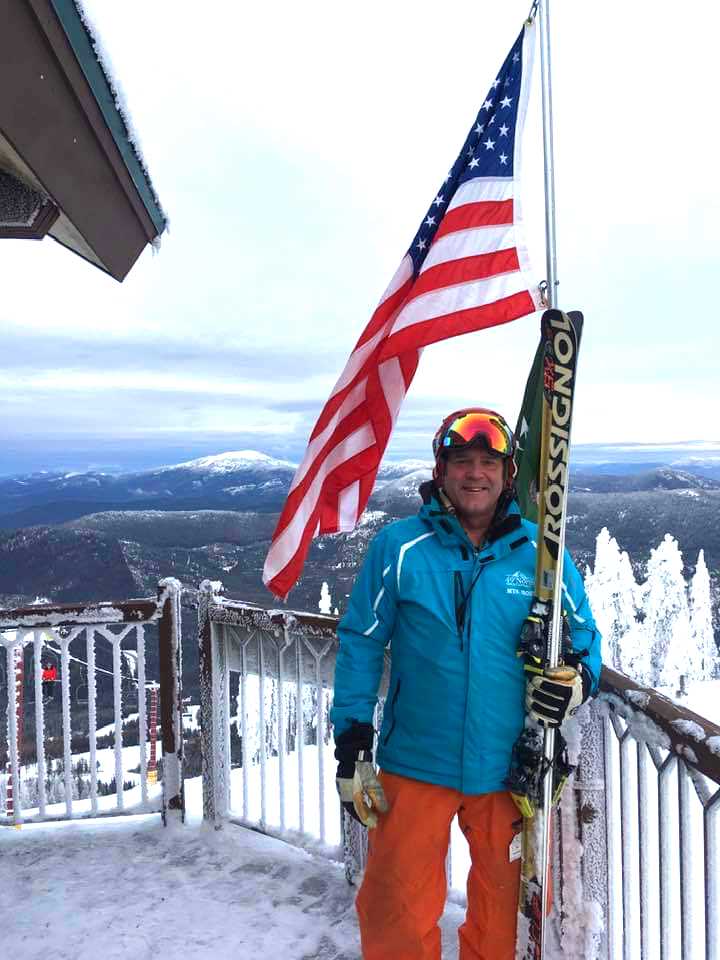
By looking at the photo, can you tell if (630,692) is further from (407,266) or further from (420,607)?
(407,266)

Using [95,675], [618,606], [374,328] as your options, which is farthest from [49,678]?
[618,606]

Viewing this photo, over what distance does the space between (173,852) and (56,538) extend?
127 meters

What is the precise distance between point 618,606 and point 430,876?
73.1m

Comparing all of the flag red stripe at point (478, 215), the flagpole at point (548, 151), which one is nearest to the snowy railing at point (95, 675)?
the flag red stripe at point (478, 215)

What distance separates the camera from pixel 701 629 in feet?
220

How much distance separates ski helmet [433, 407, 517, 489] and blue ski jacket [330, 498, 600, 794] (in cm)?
19

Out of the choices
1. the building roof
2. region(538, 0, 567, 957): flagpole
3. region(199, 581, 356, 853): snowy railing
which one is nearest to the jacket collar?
region(538, 0, 567, 957): flagpole

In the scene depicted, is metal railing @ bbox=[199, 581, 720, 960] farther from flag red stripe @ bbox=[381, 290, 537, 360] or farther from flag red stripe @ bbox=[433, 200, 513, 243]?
flag red stripe @ bbox=[433, 200, 513, 243]

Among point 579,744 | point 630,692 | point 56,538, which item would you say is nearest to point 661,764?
point 630,692

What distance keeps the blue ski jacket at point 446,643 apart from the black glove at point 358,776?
5cm

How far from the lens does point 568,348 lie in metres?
2.31

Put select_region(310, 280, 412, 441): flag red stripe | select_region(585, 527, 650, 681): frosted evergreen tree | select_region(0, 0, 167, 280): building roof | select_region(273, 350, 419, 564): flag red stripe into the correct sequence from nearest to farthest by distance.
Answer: select_region(0, 0, 167, 280): building roof
select_region(310, 280, 412, 441): flag red stripe
select_region(273, 350, 419, 564): flag red stripe
select_region(585, 527, 650, 681): frosted evergreen tree

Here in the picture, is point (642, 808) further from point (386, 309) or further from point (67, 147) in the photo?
point (67, 147)

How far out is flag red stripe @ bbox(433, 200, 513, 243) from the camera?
316 cm
